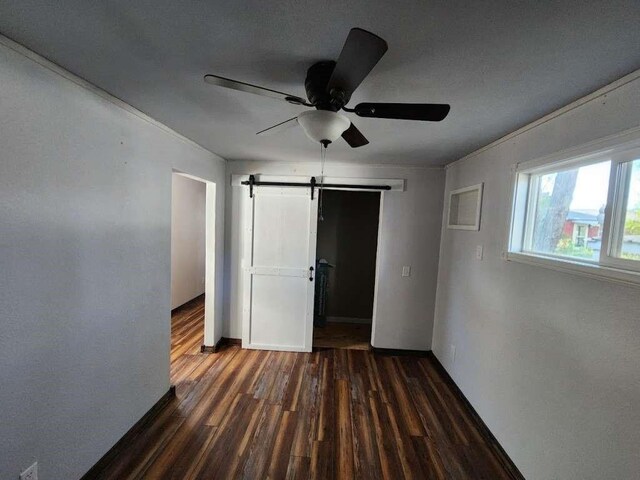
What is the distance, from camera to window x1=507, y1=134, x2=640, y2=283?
1.14m

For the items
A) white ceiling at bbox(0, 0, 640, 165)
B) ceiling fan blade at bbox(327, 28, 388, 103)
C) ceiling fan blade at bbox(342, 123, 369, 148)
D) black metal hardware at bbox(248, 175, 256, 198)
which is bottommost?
black metal hardware at bbox(248, 175, 256, 198)

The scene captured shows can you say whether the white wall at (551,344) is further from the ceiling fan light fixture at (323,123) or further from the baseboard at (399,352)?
the ceiling fan light fixture at (323,123)

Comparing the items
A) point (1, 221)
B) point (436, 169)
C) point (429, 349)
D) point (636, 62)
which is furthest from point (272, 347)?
point (636, 62)

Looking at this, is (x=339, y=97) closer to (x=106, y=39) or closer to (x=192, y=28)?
(x=192, y=28)

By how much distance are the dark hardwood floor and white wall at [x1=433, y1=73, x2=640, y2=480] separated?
309mm

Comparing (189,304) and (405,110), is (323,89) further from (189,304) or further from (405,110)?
(189,304)

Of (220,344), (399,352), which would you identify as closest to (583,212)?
(399,352)

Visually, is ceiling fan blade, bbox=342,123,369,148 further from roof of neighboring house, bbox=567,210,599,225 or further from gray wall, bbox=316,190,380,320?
gray wall, bbox=316,190,380,320

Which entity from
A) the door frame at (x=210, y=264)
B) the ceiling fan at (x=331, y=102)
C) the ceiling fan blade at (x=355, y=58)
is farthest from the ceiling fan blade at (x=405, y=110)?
the door frame at (x=210, y=264)

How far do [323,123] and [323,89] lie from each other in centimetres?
15

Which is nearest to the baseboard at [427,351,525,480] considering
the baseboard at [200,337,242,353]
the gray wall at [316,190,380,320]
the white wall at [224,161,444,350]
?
the white wall at [224,161,444,350]

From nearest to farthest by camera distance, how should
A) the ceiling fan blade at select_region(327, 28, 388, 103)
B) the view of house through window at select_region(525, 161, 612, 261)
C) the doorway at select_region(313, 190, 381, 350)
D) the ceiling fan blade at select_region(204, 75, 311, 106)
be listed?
the ceiling fan blade at select_region(327, 28, 388, 103)
the ceiling fan blade at select_region(204, 75, 311, 106)
the view of house through window at select_region(525, 161, 612, 261)
the doorway at select_region(313, 190, 381, 350)

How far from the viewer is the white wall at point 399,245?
3033mm

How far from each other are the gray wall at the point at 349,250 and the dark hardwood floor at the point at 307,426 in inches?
53.5
